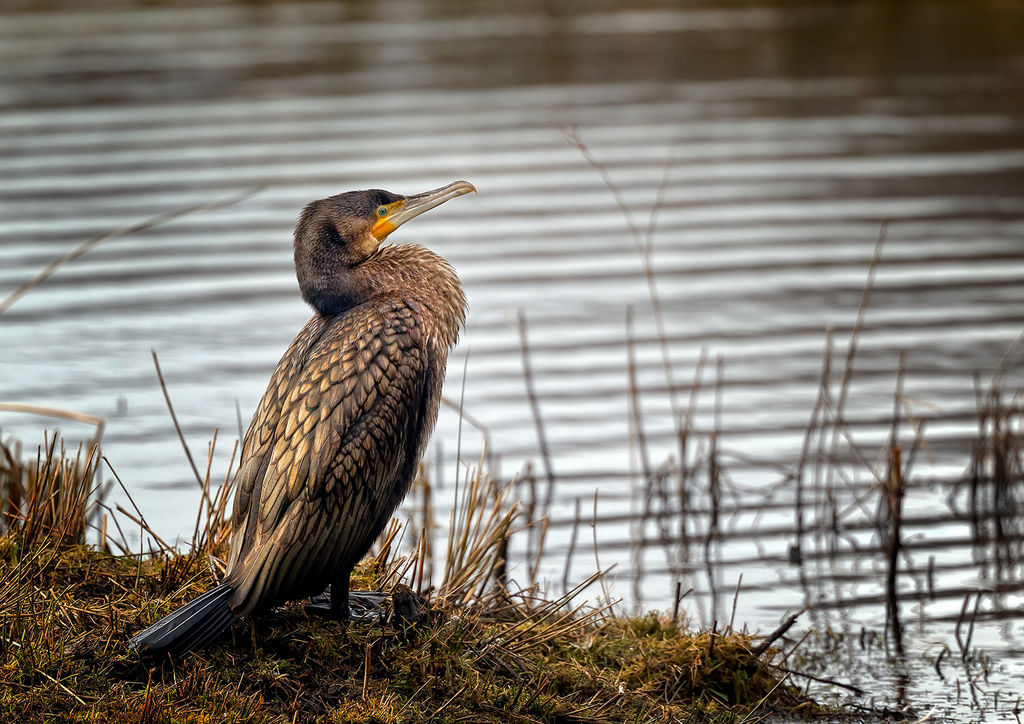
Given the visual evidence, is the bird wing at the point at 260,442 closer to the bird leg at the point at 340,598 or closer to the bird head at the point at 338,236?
the bird head at the point at 338,236

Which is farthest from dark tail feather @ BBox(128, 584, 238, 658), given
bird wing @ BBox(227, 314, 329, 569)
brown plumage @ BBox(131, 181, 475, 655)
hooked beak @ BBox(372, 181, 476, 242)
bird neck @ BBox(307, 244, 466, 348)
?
hooked beak @ BBox(372, 181, 476, 242)

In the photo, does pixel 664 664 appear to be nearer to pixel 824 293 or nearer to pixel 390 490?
pixel 390 490

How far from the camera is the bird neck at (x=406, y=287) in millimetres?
4707

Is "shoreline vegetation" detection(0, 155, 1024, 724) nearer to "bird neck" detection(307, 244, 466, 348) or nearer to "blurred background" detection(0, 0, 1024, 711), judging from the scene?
"bird neck" detection(307, 244, 466, 348)

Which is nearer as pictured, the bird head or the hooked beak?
the bird head

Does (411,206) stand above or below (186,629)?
above

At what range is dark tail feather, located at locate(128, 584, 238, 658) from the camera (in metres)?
4.22

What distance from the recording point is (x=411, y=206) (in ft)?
15.7

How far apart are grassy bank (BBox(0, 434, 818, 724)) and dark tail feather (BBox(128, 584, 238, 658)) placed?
67mm

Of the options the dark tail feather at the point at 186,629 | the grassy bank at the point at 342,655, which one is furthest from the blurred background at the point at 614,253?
the dark tail feather at the point at 186,629

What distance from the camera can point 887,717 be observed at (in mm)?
5195

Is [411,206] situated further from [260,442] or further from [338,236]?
[260,442]

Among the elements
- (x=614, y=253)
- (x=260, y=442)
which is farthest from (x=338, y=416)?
(x=614, y=253)

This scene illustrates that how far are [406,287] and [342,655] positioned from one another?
117 cm
